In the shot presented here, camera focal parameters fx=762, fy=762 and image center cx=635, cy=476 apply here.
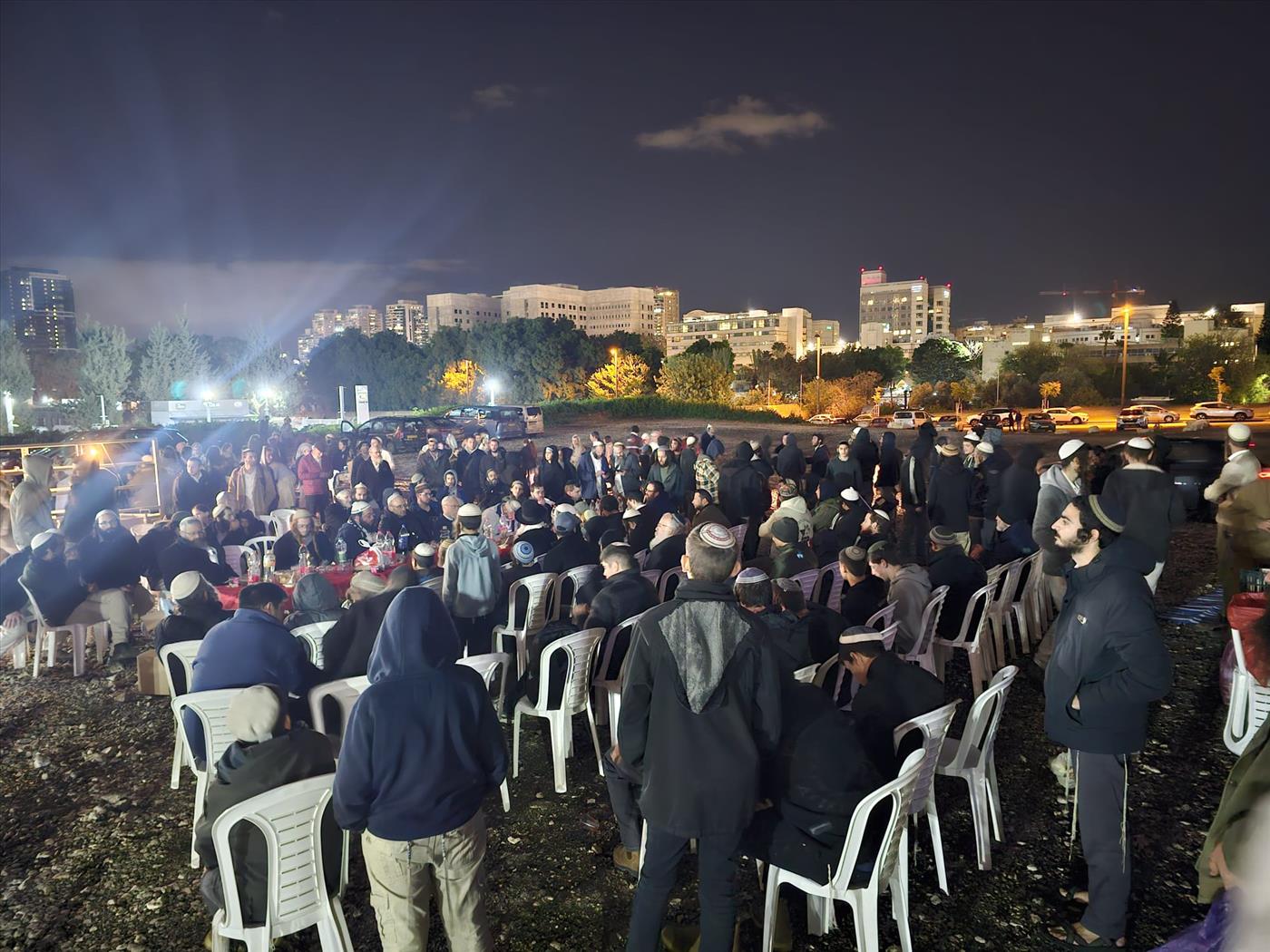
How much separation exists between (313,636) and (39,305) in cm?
19647

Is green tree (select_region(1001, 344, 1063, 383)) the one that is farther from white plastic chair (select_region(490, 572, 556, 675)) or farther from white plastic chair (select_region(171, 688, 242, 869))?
white plastic chair (select_region(171, 688, 242, 869))

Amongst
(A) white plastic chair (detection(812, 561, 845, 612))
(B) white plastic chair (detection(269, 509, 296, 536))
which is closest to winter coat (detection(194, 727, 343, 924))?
(A) white plastic chair (detection(812, 561, 845, 612))

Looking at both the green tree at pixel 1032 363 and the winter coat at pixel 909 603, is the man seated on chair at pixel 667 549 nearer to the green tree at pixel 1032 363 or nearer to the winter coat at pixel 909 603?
the winter coat at pixel 909 603

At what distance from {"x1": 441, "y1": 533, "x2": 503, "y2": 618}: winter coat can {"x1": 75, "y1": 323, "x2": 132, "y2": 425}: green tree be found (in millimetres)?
44737

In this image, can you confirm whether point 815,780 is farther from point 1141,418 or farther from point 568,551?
point 1141,418

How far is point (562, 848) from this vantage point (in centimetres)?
378


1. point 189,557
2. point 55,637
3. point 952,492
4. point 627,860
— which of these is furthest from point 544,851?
point 952,492

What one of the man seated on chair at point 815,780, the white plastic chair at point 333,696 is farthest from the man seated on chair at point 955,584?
the white plastic chair at point 333,696

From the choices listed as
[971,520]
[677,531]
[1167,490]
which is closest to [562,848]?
[677,531]

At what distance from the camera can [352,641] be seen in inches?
160

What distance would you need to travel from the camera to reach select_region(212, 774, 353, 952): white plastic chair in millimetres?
2459

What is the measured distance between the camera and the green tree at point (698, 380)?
153 ft

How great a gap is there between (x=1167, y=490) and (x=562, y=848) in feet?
17.4

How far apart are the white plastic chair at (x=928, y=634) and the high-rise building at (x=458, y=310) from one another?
152871mm
